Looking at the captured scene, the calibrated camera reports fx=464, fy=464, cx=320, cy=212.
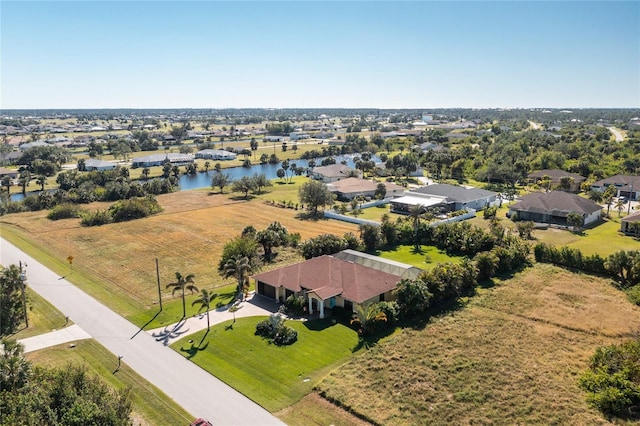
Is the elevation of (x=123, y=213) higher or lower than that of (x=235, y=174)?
higher

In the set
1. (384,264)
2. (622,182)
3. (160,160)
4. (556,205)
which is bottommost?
(384,264)

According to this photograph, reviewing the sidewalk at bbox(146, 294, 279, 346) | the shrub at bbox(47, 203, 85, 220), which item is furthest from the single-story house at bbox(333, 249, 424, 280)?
the shrub at bbox(47, 203, 85, 220)

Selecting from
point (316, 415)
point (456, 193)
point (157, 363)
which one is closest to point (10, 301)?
point (157, 363)

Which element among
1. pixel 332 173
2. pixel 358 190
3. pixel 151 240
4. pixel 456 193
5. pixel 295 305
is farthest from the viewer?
pixel 332 173

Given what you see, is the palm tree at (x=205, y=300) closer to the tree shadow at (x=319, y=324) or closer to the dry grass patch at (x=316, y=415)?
the tree shadow at (x=319, y=324)

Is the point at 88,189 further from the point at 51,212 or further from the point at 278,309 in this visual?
the point at 278,309

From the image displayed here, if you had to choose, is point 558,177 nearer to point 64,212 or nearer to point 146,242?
point 146,242

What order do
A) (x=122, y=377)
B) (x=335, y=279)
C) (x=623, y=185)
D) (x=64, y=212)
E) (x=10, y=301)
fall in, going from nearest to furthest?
(x=122, y=377) < (x=10, y=301) < (x=335, y=279) < (x=64, y=212) < (x=623, y=185)
